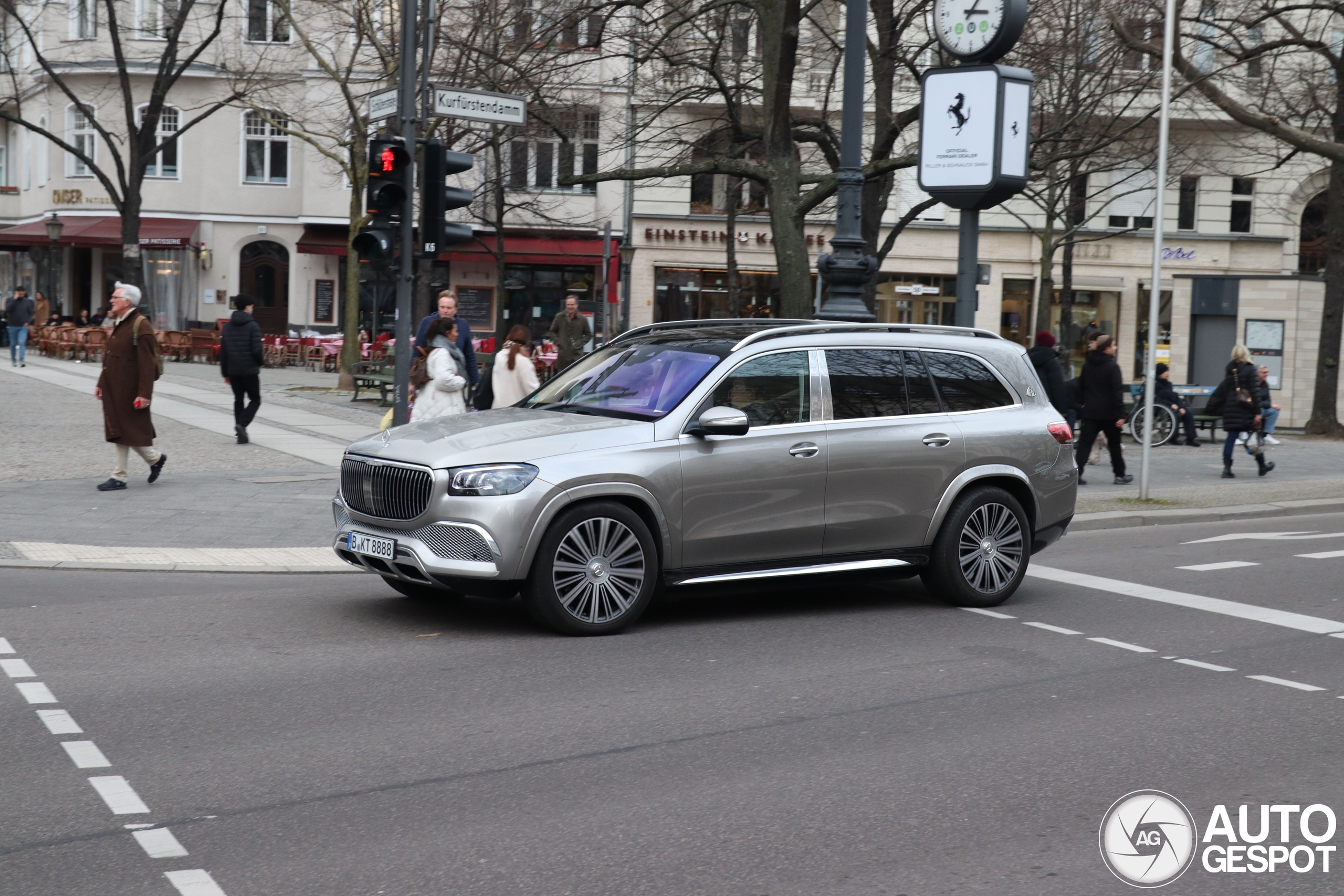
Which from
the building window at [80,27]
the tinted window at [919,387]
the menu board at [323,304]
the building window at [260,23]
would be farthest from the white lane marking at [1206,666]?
the building window at [80,27]

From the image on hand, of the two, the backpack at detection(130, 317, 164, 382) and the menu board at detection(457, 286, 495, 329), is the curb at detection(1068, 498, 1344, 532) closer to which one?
the backpack at detection(130, 317, 164, 382)

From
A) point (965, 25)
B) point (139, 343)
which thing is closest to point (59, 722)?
point (139, 343)

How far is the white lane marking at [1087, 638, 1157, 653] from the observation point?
8.12 m

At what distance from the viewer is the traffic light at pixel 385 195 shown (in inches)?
470

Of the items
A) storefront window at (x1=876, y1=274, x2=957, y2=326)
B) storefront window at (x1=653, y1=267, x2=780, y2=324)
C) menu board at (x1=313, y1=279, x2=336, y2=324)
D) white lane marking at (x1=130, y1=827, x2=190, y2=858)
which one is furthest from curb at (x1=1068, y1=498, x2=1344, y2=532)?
menu board at (x1=313, y1=279, x2=336, y2=324)

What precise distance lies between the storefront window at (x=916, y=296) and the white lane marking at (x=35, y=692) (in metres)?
38.4

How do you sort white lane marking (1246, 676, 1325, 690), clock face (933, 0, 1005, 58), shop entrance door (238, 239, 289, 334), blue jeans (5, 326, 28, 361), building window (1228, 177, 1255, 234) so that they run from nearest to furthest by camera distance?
white lane marking (1246, 676, 1325, 690)
clock face (933, 0, 1005, 58)
blue jeans (5, 326, 28, 361)
building window (1228, 177, 1255, 234)
shop entrance door (238, 239, 289, 334)

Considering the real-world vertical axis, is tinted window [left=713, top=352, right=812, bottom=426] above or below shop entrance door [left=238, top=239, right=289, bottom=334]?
below

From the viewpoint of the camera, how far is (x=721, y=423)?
8.06 m

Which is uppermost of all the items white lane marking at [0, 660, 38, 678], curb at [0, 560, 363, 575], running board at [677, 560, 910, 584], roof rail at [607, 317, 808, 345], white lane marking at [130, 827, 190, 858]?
roof rail at [607, 317, 808, 345]

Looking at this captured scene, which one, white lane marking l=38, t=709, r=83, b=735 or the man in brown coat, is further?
the man in brown coat

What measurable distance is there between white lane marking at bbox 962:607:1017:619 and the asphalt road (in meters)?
Result: 0.06

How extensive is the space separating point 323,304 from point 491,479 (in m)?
39.3

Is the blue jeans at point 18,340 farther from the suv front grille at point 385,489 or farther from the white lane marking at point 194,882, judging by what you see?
the white lane marking at point 194,882
